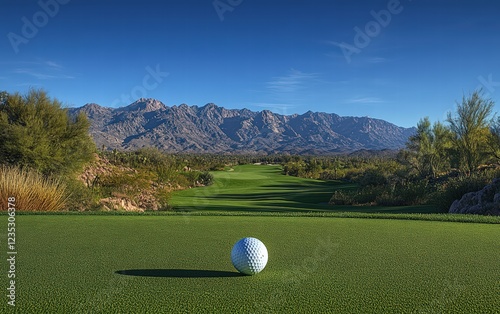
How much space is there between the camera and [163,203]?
21.8 meters

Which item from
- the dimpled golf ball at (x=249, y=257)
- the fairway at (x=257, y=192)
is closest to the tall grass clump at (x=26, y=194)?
the dimpled golf ball at (x=249, y=257)

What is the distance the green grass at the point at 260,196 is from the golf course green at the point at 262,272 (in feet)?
35.2

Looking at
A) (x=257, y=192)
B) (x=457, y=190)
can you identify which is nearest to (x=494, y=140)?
(x=457, y=190)

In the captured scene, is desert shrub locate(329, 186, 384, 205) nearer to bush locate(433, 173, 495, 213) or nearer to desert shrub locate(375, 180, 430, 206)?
desert shrub locate(375, 180, 430, 206)

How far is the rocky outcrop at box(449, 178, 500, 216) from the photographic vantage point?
1170 centimetres

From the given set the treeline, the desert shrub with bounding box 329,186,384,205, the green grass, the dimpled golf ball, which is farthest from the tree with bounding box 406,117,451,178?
the dimpled golf ball

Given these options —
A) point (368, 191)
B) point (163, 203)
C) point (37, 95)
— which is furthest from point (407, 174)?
point (37, 95)

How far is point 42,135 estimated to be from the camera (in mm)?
15984

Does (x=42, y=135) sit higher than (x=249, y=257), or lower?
higher

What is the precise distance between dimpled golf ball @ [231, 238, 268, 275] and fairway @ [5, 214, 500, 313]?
0.28ft

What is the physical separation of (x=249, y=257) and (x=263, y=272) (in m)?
0.36

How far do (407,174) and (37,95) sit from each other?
27.7 meters

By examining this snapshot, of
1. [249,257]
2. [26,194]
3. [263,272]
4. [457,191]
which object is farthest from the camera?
[457,191]

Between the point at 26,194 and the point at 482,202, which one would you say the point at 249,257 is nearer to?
the point at 26,194
